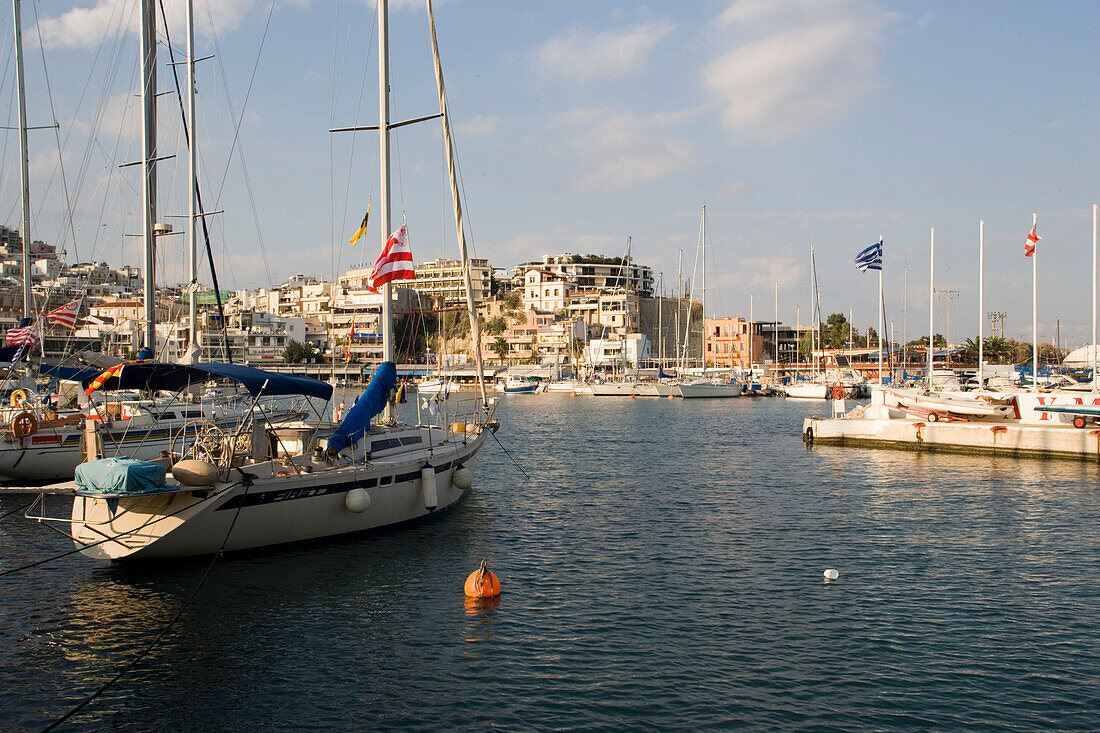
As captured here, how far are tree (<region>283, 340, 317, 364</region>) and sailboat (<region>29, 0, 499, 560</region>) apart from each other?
374 ft

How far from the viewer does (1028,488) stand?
3020cm

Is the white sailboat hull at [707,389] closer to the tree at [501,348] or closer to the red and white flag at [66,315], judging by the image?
the tree at [501,348]

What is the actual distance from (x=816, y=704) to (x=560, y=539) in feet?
35.6

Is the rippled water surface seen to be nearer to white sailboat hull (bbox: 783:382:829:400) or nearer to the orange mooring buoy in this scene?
the orange mooring buoy

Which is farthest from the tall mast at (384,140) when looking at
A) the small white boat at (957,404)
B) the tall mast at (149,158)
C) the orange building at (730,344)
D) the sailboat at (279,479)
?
the orange building at (730,344)

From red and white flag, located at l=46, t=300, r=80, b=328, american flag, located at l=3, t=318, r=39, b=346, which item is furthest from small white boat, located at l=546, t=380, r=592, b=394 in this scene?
american flag, located at l=3, t=318, r=39, b=346

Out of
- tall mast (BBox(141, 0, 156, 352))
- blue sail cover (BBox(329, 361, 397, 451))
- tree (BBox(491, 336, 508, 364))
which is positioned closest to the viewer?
blue sail cover (BBox(329, 361, 397, 451))

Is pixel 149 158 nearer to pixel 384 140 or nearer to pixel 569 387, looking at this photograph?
pixel 384 140

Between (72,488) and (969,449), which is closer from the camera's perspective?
(72,488)

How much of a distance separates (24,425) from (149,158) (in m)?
11.3

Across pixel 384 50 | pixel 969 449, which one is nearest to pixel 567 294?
pixel 969 449

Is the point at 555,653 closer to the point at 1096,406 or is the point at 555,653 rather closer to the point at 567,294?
the point at 1096,406

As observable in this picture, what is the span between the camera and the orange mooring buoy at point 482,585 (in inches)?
653

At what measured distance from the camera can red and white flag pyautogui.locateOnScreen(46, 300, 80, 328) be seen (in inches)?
1326
